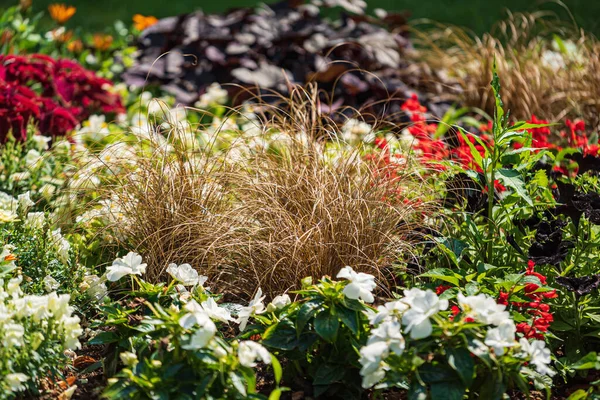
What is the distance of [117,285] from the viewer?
9.16ft

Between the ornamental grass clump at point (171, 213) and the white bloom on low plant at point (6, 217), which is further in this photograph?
the ornamental grass clump at point (171, 213)

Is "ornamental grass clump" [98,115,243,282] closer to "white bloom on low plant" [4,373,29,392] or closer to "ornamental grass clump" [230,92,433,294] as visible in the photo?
"ornamental grass clump" [230,92,433,294]

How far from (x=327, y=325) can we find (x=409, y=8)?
349 inches

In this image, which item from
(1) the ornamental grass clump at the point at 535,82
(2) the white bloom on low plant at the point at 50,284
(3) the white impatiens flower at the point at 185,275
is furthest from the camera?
(1) the ornamental grass clump at the point at 535,82

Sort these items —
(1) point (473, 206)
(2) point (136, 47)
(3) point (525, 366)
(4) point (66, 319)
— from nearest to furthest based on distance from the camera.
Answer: (4) point (66, 319) < (3) point (525, 366) < (1) point (473, 206) < (2) point (136, 47)

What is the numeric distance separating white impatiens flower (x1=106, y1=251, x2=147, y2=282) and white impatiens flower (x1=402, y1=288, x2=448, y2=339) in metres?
0.89

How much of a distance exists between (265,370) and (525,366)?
0.86m

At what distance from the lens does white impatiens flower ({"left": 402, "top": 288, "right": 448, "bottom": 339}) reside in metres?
1.94

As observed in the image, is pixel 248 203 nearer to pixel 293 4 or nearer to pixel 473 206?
pixel 473 206

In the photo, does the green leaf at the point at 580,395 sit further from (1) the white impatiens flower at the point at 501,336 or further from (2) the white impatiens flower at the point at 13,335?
(2) the white impatiens flower at the point at 13,335

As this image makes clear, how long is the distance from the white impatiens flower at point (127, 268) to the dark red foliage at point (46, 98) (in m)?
1.65

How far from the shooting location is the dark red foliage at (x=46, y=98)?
12.5 feet

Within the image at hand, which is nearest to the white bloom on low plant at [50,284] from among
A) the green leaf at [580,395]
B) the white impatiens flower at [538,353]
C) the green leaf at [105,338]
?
the green leaf at [105,338]

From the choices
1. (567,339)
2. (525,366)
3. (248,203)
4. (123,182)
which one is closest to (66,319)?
(248,203)
